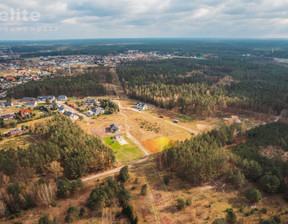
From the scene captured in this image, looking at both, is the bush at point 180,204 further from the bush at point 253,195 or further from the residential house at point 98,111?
the residential house at point 98,111

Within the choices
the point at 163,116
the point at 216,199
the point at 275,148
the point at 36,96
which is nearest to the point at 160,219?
the point at 216,199

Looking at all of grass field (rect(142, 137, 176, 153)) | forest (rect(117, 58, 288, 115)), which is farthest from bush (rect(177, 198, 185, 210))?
forest (rect(117, 58, 288, 115))

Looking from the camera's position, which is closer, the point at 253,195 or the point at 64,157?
the point at 253,195

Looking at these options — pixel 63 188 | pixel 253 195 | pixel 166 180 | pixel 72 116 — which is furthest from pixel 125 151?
pixel 72 116

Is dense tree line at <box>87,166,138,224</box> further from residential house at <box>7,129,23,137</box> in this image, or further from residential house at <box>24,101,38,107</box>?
residential house at <box>24,101,38,107</box>

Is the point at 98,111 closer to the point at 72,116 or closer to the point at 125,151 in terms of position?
the point at 72,116
